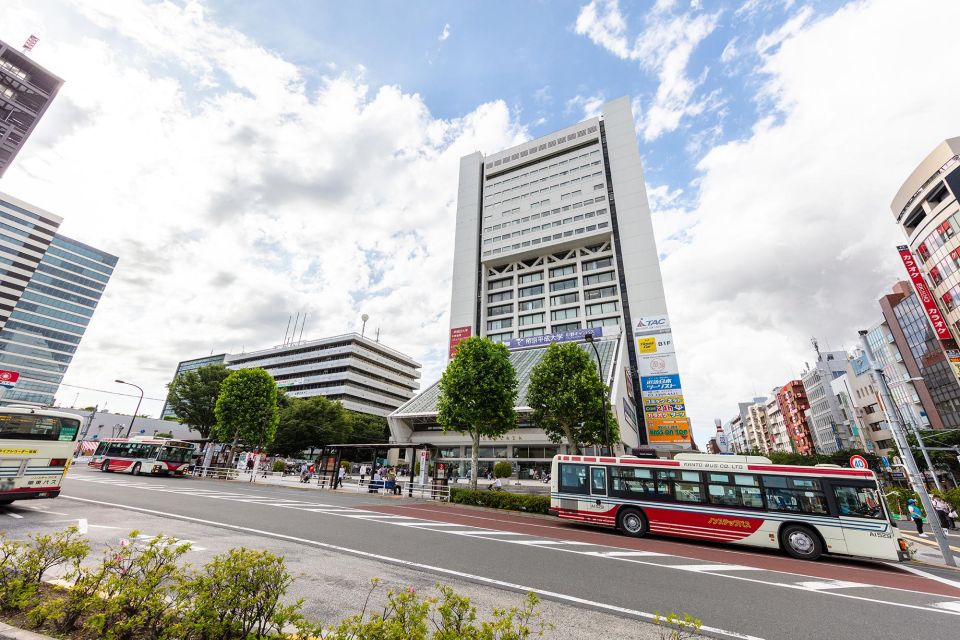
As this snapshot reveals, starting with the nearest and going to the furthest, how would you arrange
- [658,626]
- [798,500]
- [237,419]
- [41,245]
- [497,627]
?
[497,627] → [658,626] → [798,500] → [237,419] → [41,245]

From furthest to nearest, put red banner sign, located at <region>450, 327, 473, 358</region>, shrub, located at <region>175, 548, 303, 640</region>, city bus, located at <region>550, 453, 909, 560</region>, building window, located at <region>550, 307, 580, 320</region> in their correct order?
red banner sign, located at <region>450, 327, 473, 358</region> < building window, located at <region>550, 307, 580, 320</region> < city bus, located at <region>550, 453, 909, 560</region> < shrub, located at <region>175, 548, 303, 640</region>

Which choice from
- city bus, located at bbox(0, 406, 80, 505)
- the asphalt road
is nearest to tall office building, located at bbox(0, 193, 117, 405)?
city bus, located at bbox(0, 406, 80, 505)

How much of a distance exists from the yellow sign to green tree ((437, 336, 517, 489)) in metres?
35.9

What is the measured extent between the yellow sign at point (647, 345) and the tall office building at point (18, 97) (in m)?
96.7

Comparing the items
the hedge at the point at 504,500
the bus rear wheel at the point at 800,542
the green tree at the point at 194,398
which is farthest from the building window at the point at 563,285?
the bus rear wheel at the point at 800,542

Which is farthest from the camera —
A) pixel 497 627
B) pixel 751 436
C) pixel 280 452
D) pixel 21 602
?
pixel 751 436

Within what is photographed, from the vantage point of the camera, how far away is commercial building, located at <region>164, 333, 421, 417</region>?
78.7 m

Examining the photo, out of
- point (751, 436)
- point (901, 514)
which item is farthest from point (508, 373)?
point (751, 436)

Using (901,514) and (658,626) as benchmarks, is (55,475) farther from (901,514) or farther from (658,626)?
(901,514)

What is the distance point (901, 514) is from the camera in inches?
939

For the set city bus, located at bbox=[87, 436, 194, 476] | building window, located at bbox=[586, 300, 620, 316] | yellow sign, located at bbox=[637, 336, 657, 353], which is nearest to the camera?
city bus, located at bbox=[87, 436, 194, 476]

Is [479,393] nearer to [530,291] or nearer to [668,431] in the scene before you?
[668,431]

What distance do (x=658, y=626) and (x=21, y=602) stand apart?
7.20m

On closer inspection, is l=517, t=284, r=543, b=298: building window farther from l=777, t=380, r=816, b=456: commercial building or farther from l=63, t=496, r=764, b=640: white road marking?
l=777, t=380, r=816, b=456: commercial building
